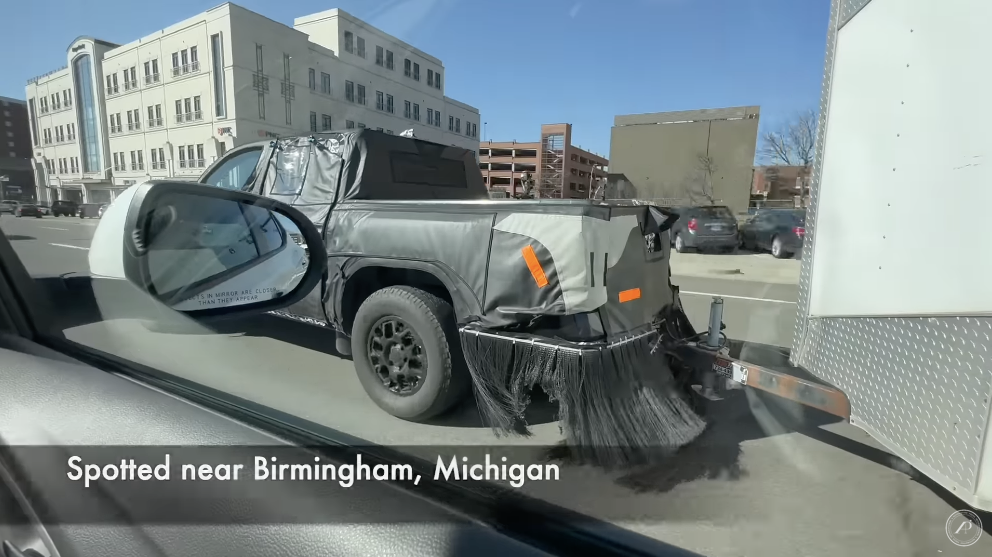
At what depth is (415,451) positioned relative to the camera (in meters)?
2.72

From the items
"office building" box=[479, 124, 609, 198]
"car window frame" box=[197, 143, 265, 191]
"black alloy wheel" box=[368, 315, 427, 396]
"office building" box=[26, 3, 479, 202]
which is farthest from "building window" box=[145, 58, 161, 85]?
"office building" box=[479, 124, 609, 198]

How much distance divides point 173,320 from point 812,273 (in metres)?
3.29

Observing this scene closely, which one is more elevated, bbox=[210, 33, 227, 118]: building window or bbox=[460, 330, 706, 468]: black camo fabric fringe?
bbox=[210, 33, 227, 118]: building window

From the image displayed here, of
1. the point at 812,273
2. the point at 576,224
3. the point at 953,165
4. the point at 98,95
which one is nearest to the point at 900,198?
the point at 953,165

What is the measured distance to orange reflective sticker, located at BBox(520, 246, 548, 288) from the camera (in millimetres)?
2408

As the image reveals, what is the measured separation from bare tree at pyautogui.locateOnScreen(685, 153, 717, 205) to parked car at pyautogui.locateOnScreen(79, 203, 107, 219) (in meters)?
2.93

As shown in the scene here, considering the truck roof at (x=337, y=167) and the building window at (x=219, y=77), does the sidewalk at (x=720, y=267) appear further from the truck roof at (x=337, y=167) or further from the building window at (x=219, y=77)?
the building window at (x=219, y=77)

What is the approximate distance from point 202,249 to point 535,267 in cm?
172

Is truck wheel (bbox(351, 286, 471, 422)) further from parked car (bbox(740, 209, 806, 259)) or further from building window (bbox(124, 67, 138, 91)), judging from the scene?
parked car (bbox(740, 209, 806, 259))

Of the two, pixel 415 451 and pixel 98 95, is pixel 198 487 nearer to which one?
pixel 415 451

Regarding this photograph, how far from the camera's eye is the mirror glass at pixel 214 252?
237 centimetres

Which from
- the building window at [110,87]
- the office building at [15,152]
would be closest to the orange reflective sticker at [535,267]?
the building window at [110,87]

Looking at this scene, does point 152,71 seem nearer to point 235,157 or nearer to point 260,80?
point 260,80

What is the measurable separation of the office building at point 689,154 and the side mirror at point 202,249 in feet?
6.69
